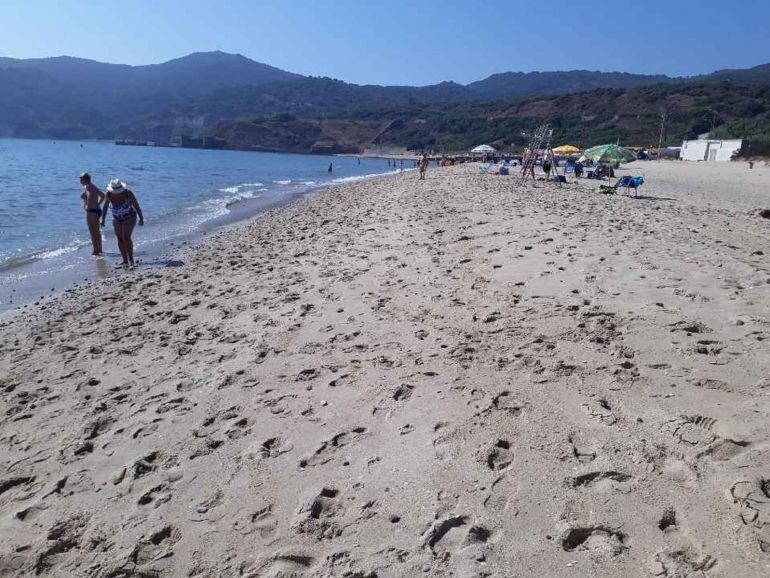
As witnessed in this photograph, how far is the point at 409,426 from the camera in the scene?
3.42 metres

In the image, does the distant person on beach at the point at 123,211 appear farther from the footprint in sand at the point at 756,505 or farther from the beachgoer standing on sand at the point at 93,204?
the footprint in sand at the point at 756,505

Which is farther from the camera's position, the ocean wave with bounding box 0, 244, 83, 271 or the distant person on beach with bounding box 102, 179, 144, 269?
the ocean wave with bounding box 0, 244, 83, 271

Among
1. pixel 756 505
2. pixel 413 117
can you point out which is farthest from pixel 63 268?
pixel 413 117

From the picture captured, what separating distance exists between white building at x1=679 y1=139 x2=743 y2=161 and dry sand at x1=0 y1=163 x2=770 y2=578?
1746 inches

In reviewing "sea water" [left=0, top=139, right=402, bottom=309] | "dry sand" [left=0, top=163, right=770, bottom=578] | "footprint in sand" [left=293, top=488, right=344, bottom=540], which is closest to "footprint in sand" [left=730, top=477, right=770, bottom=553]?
"dry sand" [left=0, top=163, right=770, bottom=578]

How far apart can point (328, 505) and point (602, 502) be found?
1332mm

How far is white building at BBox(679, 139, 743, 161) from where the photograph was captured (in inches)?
1718

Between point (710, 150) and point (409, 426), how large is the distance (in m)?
53.0

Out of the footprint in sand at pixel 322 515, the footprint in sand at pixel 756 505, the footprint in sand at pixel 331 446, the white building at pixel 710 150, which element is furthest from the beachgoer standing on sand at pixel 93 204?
the white building at pixel 710 150

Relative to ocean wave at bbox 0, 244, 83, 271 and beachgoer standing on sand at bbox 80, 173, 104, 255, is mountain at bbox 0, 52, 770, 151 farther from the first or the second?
ocean wave at bbox 0, 244, 83, 271

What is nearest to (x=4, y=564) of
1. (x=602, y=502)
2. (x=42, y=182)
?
(x=602, y=502)

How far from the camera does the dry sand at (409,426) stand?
245 centimetres

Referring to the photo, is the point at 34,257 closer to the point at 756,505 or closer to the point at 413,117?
the point at 756,505

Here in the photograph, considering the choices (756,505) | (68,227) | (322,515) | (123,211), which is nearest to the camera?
(756,505)
